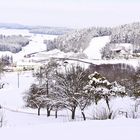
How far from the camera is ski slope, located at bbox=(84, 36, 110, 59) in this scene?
12350 cm

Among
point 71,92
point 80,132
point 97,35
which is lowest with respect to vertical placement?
point 71,92

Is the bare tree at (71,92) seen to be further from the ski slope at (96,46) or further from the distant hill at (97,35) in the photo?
the ski slope at (96,46)

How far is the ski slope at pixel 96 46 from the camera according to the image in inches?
4862

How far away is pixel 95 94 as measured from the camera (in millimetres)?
25453

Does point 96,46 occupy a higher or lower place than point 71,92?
higher

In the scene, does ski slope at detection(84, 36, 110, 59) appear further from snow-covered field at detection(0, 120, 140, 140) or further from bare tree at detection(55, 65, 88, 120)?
snow-covered field at detection(0, 120, 140, 140)

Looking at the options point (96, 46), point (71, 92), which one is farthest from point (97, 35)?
point (71, 92)

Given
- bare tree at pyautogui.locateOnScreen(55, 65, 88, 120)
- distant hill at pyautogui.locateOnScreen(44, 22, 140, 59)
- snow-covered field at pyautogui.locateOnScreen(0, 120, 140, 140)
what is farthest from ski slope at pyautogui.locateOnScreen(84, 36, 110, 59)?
snow-covered field at pyautogui.locateOnScreen(0, 120, 140, 140)

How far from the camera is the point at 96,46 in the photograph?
133 meters

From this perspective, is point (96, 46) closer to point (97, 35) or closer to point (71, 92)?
point (97, 35)

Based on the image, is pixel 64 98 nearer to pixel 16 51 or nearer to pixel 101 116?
pixel 101 116

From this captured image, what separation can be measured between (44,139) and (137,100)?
16.6 metres

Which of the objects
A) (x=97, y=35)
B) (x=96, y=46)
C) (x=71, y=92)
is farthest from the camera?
(x=97, y=35)

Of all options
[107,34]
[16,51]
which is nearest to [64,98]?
[107,34]
